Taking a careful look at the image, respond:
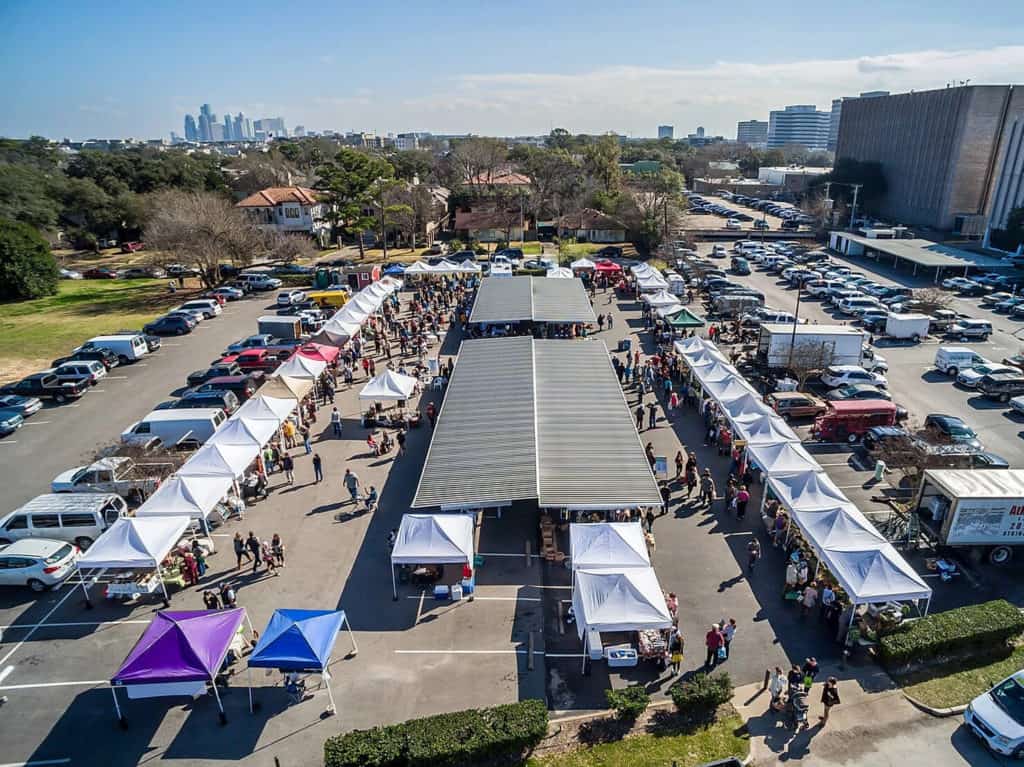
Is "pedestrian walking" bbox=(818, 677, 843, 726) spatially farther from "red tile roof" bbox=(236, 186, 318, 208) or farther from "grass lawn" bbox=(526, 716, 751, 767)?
"red tile roof" bbox=(236, 186, 318, 208)

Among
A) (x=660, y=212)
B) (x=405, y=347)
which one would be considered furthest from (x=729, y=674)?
(x=660, y=212)

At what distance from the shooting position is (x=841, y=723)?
11961 millimetres

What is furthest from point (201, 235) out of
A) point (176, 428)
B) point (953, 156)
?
point (953, 156)

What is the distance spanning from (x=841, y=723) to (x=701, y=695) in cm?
290

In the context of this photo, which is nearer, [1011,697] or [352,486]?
[1011,697]

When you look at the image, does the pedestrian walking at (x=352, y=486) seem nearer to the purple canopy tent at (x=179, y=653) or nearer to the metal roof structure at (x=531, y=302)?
the purple canopy tent at (x=179, y=653)

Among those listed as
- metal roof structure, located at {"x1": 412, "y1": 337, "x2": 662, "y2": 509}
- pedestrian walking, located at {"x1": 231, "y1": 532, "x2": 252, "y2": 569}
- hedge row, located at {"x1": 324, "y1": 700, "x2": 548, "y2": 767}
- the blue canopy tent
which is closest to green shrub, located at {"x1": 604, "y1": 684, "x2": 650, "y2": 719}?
Answer: hedge row, located at {"x1": 324, "y1": 700, "x2": 548, "y2": 767}

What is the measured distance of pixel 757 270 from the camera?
172 ft

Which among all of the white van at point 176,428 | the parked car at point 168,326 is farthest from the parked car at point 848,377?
the parked car at point 168,326

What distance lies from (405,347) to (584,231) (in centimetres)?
3579

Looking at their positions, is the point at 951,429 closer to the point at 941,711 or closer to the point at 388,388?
the point at 941,711

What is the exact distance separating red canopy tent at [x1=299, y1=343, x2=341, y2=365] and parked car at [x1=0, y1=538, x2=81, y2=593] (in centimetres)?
1274

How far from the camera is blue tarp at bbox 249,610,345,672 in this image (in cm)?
1209

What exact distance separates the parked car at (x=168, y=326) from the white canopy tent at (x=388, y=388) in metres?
19.5
